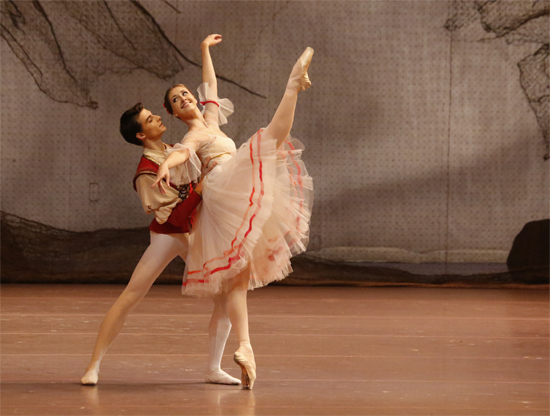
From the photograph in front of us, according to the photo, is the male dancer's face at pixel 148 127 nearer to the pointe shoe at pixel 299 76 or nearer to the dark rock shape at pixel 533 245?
the pointe shoe at pixel 299 76

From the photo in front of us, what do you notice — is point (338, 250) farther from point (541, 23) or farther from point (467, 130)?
point (541, 23)

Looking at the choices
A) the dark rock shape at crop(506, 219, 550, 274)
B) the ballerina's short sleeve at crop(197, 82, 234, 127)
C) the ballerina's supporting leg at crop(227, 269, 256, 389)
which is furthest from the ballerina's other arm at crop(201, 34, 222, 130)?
the dark rock shape at crop(506, 219, 550, 274)

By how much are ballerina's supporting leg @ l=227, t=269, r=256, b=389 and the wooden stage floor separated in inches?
2.5

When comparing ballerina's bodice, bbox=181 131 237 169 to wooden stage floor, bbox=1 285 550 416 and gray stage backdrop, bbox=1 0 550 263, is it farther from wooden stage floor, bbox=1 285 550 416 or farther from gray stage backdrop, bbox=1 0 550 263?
gray stage backdrop, bbox=1 0 550 263

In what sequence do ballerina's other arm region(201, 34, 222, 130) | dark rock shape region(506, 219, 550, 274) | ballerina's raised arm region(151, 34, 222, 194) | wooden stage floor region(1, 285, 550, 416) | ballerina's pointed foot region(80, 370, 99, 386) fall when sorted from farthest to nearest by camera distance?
dark rock shape region(506, 219, 550, 274) → ballerina's other arm region(201, 34, 222, 130) → ballerina's pointed foot region(80, 370, 99, 386) → ballerina's raised arm region(151, 34, 222, 194) → wooden stage floor region(1, 285, 550, 416)

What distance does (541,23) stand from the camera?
6254 mm

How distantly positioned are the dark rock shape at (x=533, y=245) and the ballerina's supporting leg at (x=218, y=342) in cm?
393

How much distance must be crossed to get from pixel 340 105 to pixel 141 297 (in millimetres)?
3685

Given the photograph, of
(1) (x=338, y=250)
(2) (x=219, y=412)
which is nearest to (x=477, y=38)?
(1) (x=338, y=250)

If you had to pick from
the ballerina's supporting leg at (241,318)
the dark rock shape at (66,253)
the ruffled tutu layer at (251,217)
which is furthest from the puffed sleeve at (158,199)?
the dark rock shape at (66,253)

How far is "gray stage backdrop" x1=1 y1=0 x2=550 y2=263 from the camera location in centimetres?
609

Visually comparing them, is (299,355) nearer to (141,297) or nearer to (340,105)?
(141,297)

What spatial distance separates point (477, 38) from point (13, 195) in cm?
391

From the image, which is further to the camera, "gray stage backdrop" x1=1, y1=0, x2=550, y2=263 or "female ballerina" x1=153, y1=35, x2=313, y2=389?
"gray stage backdrop" x1=1, y1=0, x2=550, y2=263
